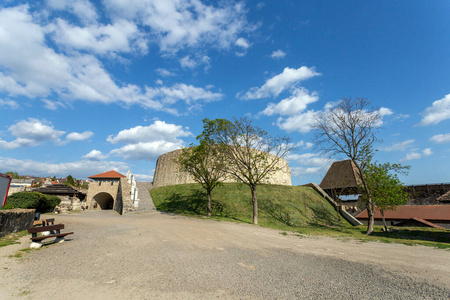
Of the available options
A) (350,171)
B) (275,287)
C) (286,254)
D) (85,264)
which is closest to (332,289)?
(275,287)

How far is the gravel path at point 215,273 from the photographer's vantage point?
4.56 meters

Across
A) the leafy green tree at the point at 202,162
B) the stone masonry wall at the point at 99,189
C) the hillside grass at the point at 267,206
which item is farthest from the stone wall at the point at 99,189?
the leafy green tree at the point at 202,162

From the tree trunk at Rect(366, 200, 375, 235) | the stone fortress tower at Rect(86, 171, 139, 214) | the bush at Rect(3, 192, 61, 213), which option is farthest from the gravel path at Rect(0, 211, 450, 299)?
the stone fortress tower at Rect(86, 171, 139, 214)

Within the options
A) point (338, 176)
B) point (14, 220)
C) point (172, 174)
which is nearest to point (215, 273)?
point (14, 220)

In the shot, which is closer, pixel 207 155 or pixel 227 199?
pixel 207 155

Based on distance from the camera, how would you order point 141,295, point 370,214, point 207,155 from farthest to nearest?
point 207,155 < point 370,214 < point 141,295

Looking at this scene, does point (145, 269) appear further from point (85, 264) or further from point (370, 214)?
point (370, 214)

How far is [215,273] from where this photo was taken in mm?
5758

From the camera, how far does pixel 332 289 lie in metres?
4.84

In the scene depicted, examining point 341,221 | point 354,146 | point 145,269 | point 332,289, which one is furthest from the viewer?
point 341,221

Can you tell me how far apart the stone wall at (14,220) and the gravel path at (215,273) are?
8.19 ft

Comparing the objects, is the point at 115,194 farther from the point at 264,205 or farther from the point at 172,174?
the point at 264,205

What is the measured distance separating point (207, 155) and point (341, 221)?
19623 millimetres

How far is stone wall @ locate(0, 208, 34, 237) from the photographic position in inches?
395
